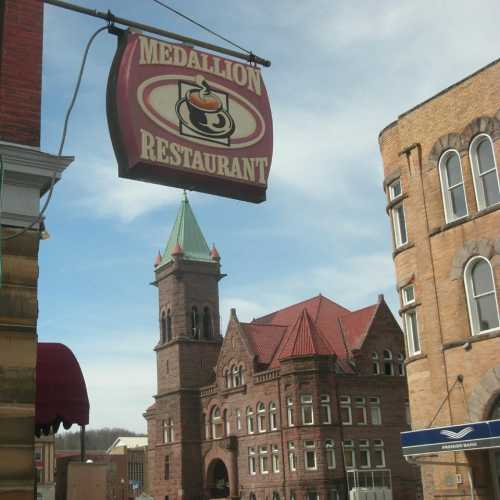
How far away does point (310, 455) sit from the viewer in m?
48.7

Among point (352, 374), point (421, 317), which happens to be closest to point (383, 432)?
point (352, 374)

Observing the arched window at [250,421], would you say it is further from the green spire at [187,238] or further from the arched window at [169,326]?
the green spire at [187,238]

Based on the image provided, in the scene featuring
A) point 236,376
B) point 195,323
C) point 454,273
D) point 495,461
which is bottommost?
point 495,461

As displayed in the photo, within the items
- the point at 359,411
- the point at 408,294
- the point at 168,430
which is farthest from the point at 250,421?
the point at 408,294

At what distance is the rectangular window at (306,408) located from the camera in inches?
1951

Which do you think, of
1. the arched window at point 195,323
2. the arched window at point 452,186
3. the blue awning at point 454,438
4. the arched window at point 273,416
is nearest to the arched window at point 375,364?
the arched window at point 273,416

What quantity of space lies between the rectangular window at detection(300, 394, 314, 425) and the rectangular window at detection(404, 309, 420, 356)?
27918 millimetres

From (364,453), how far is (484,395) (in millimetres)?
32108

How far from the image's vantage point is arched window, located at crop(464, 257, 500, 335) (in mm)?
19672

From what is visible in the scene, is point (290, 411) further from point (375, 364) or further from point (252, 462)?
point (375, 364)

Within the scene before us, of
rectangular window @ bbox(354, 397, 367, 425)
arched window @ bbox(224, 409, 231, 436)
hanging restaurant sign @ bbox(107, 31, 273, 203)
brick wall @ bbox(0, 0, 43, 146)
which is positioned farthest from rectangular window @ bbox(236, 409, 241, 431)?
hanging restaurant sign @ bbox(107, 31, 273, 203)

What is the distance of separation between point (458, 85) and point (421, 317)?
6636 millimetres

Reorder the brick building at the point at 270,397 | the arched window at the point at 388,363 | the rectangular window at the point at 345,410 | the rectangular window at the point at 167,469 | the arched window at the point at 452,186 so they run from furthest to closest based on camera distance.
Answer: the rectangular window at the point at 167,469, the arched window at the point at 388,363, the rectangular window at the point at 345,410, the brick building at the point at 270,397, the arched window at the point at 452,186

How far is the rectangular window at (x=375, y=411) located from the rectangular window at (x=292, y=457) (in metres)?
5.83
